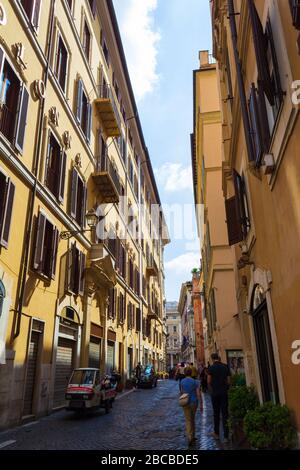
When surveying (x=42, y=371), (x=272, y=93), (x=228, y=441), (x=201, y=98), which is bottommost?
(x=228, y=441)

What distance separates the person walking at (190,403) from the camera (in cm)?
830

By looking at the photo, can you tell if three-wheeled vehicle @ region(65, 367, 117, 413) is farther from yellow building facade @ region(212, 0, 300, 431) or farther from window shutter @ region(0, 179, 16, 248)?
yellow building facade @ region(212, 0, 300, 431)

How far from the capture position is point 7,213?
10.9m

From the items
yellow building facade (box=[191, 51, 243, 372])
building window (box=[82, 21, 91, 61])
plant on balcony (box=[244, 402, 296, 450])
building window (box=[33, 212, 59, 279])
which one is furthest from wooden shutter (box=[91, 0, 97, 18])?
plant on balcony (box=[244, 402, 296, 450])

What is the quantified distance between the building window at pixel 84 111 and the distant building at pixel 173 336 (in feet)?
283

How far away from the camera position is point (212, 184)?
23.4 metres

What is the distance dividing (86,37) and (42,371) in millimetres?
16432

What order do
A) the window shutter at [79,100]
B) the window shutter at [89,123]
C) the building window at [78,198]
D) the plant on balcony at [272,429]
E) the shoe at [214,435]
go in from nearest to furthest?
1. the plant on balcony at [272,429]
2. the shoe at [214,435]
3. the building window at [78,198]
4. the window shutter at [79,100]
5. the window shutter at [89,123]

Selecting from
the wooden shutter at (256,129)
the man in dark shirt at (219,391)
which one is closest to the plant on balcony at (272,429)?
the man in dark shirt at (219,391)

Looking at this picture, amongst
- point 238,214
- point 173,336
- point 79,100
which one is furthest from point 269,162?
point 173,336

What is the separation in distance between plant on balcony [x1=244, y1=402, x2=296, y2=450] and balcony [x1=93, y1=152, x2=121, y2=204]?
1587cm

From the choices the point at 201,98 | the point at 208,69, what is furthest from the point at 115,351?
the point at 208,69

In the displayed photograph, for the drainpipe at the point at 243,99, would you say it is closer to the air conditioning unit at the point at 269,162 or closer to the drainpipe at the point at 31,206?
the air conditioning unit at the point at 269,162
